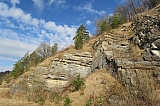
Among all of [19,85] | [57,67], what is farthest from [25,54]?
[57,67]

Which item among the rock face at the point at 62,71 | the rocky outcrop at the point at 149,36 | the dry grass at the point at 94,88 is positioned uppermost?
the rocky outcrop at the point at 149,36

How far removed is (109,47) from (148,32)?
4.45 meters

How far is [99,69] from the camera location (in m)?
16.0

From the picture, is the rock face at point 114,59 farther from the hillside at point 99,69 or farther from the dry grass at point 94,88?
the dry grass at point 94,88

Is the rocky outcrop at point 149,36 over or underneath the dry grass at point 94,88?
over

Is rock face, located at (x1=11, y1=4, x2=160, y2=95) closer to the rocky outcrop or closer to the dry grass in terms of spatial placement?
the rocky outcrop

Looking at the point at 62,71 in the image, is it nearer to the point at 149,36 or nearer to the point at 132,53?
the point at 132,53

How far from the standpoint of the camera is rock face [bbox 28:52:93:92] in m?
17.3

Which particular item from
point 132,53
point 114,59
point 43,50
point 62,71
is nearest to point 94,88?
point 114,59

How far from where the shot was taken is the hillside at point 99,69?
11742 millimetres

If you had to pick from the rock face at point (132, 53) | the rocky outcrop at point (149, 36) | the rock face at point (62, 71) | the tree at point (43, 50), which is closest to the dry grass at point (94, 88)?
the rock face at point (132, 53)

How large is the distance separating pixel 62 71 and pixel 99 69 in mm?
4761

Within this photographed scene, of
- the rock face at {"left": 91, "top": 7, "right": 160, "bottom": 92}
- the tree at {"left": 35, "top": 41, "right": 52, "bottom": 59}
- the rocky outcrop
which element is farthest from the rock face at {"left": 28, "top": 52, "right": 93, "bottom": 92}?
the tree at {"left": 35, "top": 41, "right": 52, "bottom": 59}

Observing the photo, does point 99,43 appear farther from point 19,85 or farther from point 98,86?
point 19,85
